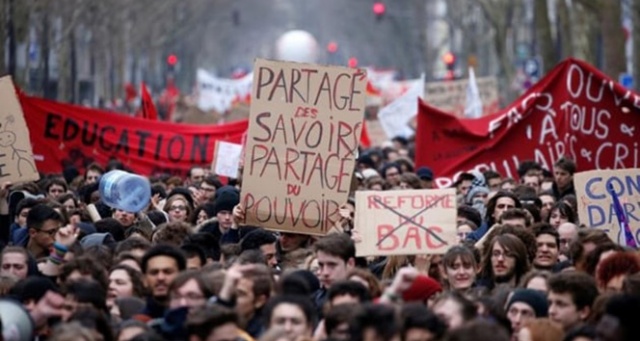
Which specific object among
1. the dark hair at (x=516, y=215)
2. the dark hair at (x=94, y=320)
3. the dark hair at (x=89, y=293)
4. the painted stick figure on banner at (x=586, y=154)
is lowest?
the dark hair at (x=94, y=320)

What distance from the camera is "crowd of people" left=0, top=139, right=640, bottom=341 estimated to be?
927 centimetres

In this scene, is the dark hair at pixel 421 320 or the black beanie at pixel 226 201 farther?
the black beanie at pixel 226 201

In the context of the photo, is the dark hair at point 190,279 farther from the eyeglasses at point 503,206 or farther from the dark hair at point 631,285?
the eyeglasses at point 503,206

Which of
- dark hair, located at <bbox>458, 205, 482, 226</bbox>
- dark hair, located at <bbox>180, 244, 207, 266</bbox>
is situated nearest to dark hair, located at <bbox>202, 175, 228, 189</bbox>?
dark hair, located at <bbox>458, 205, 482, 226</bbox>

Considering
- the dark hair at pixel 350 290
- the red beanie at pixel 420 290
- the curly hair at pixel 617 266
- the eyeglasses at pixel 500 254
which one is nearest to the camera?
the dark hair at pixel 350 290

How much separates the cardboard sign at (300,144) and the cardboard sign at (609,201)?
1.55m

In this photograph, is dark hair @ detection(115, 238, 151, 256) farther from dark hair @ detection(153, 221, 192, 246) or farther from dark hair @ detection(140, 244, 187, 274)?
dark hair @ detection(140, 244, 187, 274)

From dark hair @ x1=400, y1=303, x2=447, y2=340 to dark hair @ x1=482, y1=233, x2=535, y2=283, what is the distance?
360 cm

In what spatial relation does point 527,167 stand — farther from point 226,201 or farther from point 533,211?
point 226,201

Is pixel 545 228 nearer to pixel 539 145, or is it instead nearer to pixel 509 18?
pixel 539 145

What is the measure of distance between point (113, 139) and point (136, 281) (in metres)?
10.9

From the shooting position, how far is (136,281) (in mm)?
11367

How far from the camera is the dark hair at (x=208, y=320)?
920 centimetres

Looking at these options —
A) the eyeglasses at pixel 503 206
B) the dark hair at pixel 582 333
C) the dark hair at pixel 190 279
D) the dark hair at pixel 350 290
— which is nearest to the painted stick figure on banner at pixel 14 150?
the eyeglasses at pixel 503 206
